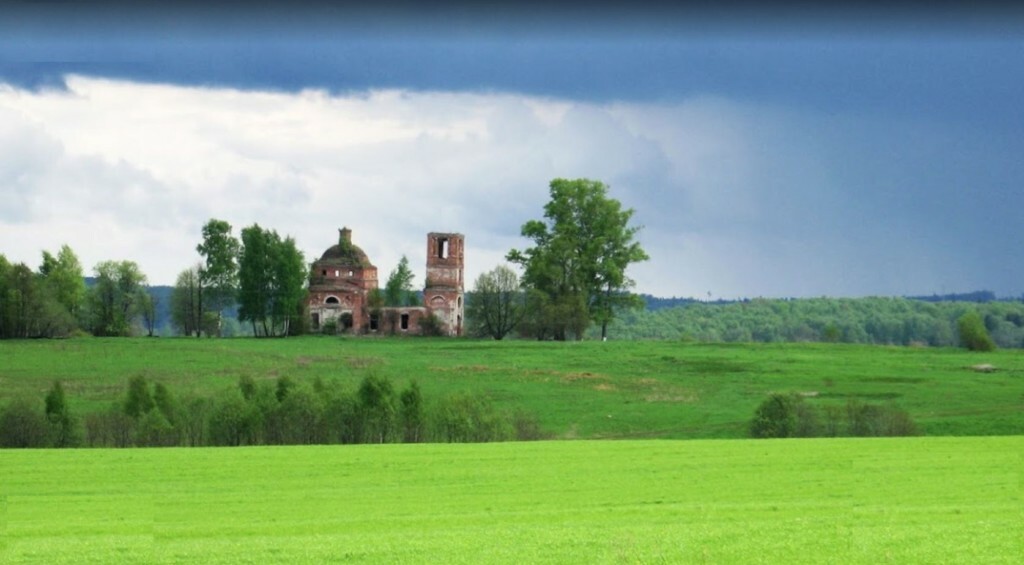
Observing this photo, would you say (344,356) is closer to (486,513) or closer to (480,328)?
(480,328)

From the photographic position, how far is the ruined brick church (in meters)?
76.4

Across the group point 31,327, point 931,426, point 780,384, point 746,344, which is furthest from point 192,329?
point 931,426

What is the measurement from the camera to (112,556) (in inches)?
589

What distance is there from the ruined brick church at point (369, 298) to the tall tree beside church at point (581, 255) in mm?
4750

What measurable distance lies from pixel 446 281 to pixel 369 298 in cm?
497

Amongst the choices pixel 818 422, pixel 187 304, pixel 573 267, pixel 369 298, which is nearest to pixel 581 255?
pixel 573 267

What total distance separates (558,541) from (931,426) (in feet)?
91.3

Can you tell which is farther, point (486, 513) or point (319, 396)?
point (319, 396)

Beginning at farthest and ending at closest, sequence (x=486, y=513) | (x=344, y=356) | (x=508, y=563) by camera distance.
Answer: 1. (x=344, y=356)
2. (x=486, y=513)
3. (x=508, y=563)

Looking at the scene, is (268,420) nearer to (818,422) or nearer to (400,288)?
(818,422)

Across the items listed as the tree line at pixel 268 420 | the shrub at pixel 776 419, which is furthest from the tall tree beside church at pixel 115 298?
the shrub at pixel 776 419

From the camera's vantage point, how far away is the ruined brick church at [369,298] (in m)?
76.4

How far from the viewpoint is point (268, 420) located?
35.9 m

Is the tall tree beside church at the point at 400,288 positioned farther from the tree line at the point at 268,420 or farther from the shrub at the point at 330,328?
the tree line at the point at 268,420
